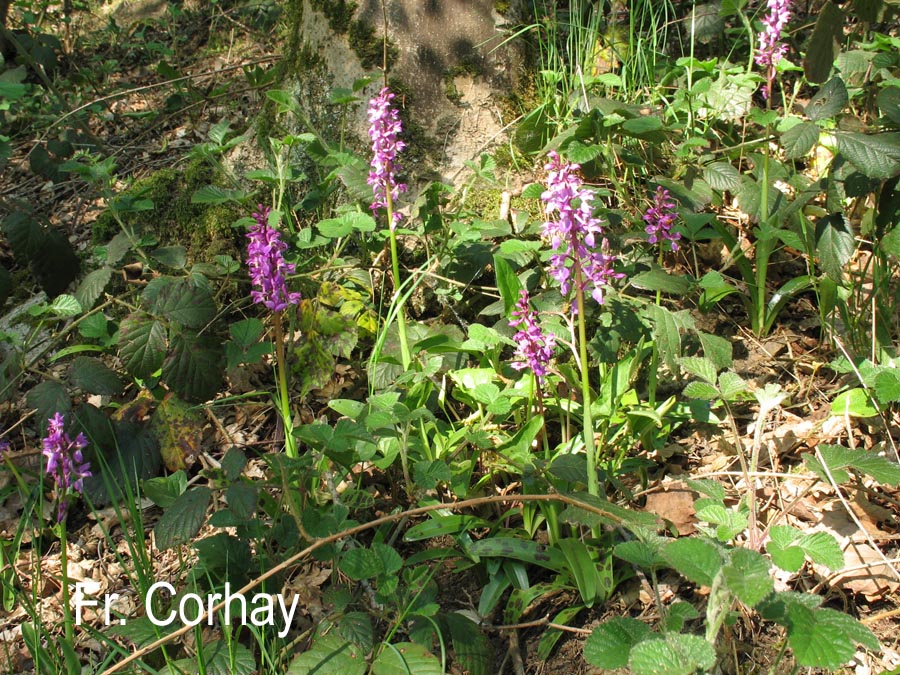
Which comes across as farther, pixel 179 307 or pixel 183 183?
pixel 183 183

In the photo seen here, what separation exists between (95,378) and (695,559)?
1705mm

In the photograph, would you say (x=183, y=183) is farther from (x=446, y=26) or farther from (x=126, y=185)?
(x=446, y=26)

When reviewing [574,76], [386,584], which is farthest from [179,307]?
[574,76]

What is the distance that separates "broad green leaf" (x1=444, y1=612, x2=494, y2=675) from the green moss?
5.84ft

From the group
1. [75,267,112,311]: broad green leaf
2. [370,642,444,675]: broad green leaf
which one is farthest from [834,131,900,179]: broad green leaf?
[75,267,112,311]: broad green leaf

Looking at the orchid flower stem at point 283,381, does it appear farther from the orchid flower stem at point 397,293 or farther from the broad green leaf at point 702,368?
the broad green leaf at point 702,368

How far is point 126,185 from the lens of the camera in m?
3.46

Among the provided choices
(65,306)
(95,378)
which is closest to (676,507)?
(95,378)

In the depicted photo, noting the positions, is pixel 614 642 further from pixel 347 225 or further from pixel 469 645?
pixel 347 225

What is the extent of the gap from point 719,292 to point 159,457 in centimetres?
182

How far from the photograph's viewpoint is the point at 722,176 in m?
2.53

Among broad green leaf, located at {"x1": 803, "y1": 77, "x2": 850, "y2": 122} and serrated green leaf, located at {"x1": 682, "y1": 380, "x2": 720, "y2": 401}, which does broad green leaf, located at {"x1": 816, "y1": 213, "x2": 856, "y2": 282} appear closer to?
broad green leaf, located at {"x1": 803, "y1": 77, "x2": 850, "y2": 122}

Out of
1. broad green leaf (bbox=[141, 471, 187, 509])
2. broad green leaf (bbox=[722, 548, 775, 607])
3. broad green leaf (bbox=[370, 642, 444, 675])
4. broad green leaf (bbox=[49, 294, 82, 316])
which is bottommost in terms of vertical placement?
broad green leaf (bbox=[370, 642, 444, 675])

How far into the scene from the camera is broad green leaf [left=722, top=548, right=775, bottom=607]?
3.86 ft
